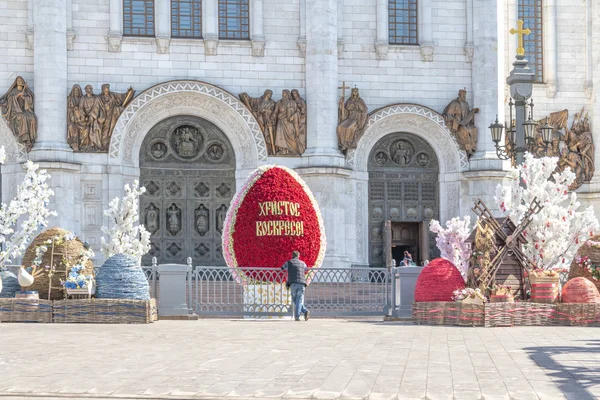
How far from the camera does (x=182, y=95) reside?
1416 inches

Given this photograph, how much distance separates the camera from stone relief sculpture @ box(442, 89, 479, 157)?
37.0 meters

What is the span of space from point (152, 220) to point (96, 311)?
45.9 feet

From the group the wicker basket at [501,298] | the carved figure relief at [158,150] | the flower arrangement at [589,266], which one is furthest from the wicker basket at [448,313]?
the carved figure relief at [158,150]

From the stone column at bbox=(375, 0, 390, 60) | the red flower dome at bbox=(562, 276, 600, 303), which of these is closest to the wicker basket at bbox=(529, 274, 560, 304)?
the red flower dome at bbox=(562, 276, 600, 303)

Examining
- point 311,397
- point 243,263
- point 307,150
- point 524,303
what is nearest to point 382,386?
point 311,397

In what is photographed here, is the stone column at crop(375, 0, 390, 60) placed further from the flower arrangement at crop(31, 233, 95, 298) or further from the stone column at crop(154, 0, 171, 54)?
the flower arrangement at crop(31, 233, 95, 298)

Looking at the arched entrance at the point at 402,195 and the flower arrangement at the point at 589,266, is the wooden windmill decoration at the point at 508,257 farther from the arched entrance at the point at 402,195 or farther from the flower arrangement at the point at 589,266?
the arched entrance at the point at 402,195

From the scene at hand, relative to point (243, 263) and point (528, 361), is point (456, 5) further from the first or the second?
point (528, 361)

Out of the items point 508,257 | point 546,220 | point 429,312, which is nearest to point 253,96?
point 546,220

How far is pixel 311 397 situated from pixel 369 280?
1658 centimetres

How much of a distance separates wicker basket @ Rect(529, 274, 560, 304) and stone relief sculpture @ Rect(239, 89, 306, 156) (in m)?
14.8

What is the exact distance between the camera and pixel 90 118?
115ft

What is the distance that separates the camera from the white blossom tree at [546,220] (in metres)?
27.5

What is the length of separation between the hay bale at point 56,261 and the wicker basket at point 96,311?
1.94 feet
